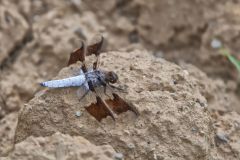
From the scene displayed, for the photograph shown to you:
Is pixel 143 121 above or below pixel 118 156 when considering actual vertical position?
above

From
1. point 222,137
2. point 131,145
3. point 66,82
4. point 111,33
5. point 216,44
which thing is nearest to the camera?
point 131,145

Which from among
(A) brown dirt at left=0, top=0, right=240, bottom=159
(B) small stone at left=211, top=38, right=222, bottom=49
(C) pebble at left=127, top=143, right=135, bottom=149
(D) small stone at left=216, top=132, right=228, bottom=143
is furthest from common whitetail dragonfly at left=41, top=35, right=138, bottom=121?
(B) small stone at left=211, top=38, right=222, bottom=49

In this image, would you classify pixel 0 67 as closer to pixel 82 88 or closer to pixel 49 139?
pixel 82 88

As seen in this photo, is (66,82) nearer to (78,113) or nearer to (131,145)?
(78,113)

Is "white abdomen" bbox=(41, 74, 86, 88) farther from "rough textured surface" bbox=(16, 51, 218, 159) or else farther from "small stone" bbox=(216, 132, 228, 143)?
"small stone" bbox=(216, 132, 228, 143)

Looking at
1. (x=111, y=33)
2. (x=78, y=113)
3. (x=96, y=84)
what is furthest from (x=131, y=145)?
(x=111, y=33)

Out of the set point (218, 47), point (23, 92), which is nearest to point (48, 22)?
point (23, 92)
